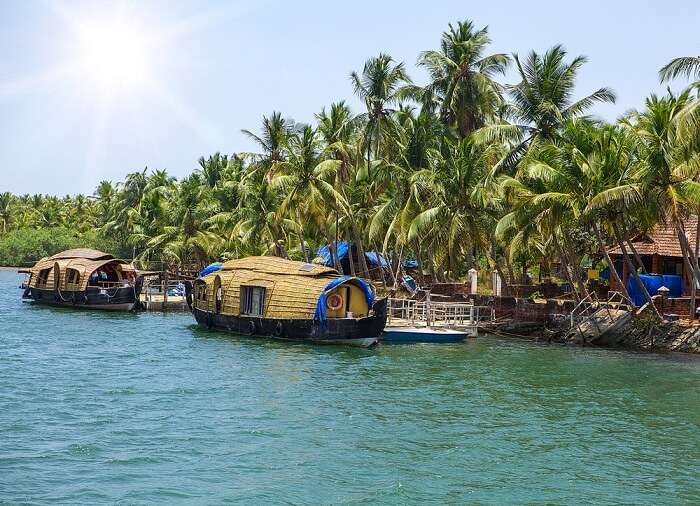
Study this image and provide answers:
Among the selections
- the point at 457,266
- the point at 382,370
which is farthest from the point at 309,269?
the point at 457,266

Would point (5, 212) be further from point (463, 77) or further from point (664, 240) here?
point (664, 240)

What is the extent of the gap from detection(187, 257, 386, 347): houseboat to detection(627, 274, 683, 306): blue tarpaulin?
10.5 m

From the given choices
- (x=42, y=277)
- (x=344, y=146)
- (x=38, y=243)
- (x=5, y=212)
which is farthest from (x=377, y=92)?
(x=5, y=212)

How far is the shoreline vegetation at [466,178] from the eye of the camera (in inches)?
1142

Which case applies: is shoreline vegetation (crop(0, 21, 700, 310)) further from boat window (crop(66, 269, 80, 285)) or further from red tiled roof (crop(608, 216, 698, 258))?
boat window (crop(66, 269, 80, 285))

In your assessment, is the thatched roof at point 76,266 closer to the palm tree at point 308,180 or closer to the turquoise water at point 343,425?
the palm tree at point 308,180

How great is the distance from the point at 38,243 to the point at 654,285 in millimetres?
70828

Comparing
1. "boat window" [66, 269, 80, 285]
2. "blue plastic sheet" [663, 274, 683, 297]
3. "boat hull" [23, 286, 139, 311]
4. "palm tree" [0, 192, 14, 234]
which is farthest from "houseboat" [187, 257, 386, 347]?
"palm tree" [0, 192, 14, 234]

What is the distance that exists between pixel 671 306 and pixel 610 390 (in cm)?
921

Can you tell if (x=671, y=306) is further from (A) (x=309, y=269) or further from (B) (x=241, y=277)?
(B) (x=241, y=277)

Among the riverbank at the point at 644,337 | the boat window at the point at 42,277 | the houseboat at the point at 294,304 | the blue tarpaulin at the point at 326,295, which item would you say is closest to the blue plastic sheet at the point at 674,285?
the riverbank at the point at 644,337

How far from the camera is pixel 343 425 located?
58.3ft

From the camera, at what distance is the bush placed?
84.9m

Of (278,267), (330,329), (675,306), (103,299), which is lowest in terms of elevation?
(330,329)
